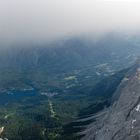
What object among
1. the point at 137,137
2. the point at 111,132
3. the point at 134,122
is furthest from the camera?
the point at 111,132

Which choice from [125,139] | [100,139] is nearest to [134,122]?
[125,139]

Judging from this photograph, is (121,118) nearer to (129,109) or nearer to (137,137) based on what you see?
(129,109)

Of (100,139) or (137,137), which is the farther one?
(100,139)

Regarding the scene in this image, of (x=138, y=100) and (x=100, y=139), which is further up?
(x=138, y=100)

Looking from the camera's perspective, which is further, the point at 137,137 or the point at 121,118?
the point at 121,118

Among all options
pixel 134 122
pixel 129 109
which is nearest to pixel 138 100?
pixel 129 109

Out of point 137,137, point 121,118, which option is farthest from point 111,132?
point 137,137

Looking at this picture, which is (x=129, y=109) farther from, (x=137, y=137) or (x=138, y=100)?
(x=137, y=137)

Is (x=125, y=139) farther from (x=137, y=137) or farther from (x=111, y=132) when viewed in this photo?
(x=111, y=132)

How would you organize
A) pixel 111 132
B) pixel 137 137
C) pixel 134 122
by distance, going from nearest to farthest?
1. pixel 137 137
2. pixel 134 122
3. pixel 111 132
